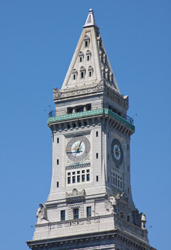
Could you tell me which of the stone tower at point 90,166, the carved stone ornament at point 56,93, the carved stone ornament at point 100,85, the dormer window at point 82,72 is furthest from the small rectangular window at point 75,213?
the dormer window at point 82,72

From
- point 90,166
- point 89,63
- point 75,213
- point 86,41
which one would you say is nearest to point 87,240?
point 75,213

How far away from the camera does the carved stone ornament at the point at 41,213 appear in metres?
160

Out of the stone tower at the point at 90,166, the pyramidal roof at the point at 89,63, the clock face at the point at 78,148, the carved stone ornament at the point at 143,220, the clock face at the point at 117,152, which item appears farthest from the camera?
the pyramidal roof at the point at 89,63

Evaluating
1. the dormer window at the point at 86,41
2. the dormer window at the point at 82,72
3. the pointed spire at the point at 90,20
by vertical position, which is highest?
the pointed spire at the point at 90,20

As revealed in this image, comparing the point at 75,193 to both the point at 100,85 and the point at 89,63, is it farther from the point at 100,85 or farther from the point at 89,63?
the point at 89,63

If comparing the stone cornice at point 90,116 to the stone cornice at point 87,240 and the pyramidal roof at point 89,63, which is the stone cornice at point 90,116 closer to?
the pyramidal roof at point 89,63

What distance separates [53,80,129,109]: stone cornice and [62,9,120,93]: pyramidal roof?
0.97 metres

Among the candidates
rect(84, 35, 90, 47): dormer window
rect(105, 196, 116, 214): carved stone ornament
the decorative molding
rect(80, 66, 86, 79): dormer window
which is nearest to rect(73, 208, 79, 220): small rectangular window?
rect(105, 196, 116, 214): carved stone ornament

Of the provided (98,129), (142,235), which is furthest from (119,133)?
(142,235)

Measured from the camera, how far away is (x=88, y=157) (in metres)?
161

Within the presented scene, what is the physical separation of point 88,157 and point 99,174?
131 inches

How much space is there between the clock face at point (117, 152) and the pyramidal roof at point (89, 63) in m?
8.99

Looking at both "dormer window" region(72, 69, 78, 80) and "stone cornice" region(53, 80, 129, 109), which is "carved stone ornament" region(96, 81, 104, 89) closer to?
"stone cornice" region(53, 80, 129, 109)

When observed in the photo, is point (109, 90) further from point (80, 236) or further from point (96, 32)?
point (80, 236)
